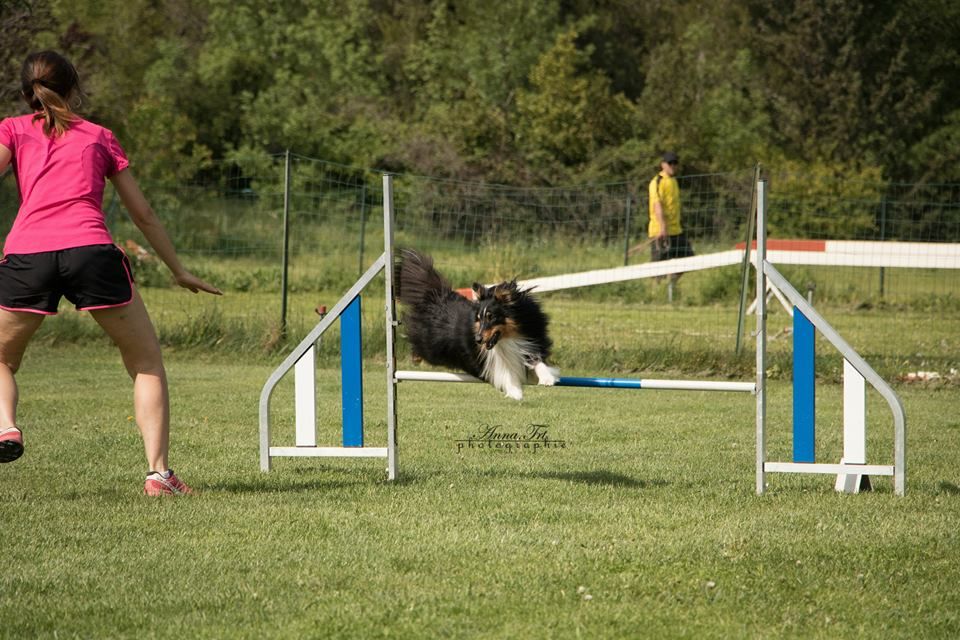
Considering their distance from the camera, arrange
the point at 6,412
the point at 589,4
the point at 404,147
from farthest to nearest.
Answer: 1. the point at 589,4
2. the point at 404,147
3. the point at 6,412

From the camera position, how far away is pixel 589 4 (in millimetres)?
26047

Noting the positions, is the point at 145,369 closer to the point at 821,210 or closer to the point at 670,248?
the point at 670,248

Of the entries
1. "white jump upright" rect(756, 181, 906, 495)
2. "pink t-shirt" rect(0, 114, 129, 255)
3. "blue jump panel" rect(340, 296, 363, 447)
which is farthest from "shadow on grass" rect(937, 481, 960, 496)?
"pink t-shirt" rect(0, 114, 129, 255)

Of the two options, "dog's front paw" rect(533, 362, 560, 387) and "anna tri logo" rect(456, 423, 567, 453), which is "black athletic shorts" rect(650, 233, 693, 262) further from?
"dog's front paw" rect(533, 362, 560, 387)

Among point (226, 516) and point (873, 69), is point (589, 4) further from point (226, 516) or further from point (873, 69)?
point (226, 516)

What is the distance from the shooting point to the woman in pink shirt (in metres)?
3.68

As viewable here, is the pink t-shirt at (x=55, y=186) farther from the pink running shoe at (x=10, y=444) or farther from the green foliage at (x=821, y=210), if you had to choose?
the green foliage at (x=821, y=210)

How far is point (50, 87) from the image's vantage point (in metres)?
3.77

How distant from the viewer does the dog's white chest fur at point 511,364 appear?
508cm

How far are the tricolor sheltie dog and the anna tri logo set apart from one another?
0.38 meters

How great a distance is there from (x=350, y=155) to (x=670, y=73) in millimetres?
7208

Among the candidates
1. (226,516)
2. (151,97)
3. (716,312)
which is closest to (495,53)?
(151,97)

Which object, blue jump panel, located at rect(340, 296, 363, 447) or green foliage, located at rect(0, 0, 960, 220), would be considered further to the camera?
green foliage, located at rect(0, 0, 960, 220)

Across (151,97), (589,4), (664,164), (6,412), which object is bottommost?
(6,412)
